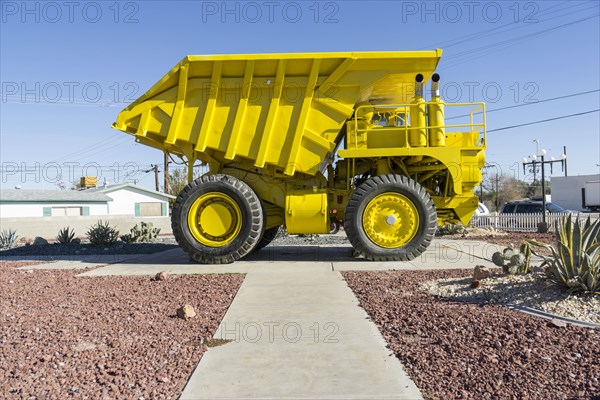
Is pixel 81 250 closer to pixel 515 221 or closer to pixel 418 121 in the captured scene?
pixel 418 121

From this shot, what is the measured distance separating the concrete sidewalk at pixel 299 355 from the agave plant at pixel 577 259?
238cm

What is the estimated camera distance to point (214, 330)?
191 inches

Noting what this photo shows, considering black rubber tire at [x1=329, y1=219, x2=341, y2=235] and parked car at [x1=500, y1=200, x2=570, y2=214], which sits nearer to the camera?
black rubber tire at [x1=329, y1=219, x2=341, y2=235]

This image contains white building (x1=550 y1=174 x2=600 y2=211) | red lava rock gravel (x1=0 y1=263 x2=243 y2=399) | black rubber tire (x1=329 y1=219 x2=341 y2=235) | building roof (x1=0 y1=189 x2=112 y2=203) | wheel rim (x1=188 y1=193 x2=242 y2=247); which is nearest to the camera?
red lava rock gravel (x1=0 y1=263 x2=243 y2=399)

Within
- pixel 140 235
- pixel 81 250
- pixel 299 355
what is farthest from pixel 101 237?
pixel 299 355

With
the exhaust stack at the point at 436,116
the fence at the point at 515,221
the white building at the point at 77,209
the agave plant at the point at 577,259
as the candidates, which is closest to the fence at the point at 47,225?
the white building at the point at 77,209

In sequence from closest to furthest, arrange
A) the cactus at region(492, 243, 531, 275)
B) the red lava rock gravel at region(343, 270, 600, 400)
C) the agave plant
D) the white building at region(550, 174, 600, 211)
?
1. the red lava rock gravel at region(343, 270, 600, 400)
2. the agave plant
3. the cactus at region(492, 243, 531, 275)
4. the white building at region(550, 174, 600, 211)

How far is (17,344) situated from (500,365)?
432cm

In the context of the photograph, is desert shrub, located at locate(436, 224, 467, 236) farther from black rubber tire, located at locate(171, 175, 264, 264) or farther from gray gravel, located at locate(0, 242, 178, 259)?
black rubber tire, located at locate(171, 175, 264, 264)

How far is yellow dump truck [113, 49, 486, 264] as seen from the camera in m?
9.18

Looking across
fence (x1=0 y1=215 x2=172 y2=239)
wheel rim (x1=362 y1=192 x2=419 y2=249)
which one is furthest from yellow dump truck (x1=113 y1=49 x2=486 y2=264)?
fence (x1=0 y1=215 x2=172 y2=239)

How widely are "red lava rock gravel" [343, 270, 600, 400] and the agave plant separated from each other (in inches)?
33.5

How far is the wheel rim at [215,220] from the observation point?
31.4ft

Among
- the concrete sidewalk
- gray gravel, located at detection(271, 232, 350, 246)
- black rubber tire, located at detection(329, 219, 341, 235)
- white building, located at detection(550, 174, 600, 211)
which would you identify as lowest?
the concrete sidewalk
